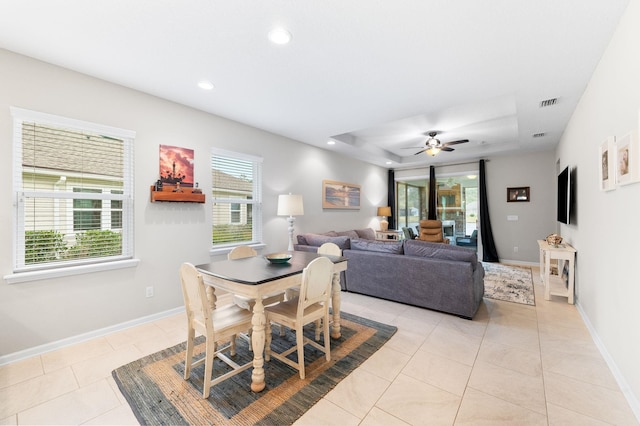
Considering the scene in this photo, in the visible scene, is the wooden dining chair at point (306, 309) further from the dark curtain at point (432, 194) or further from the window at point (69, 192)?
the dark curtain at point (432, 194)

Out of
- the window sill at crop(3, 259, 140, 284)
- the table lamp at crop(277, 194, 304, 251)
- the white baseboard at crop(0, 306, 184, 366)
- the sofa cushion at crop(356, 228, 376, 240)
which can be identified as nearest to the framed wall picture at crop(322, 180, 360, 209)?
the sofa cushion at crop(356, 228, 376, 240)

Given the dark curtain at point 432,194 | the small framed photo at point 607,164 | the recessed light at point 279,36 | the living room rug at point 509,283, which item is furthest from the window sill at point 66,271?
the dark curtain at point 432,194

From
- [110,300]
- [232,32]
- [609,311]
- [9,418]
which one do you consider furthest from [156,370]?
[609,311]

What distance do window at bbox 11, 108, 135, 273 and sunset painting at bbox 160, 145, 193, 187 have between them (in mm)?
332

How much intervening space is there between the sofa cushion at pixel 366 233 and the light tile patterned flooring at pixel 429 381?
3591 mm

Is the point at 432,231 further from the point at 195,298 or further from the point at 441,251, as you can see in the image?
the point at 195,298

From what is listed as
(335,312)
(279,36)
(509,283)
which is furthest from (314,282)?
(509,283)

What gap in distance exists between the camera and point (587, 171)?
2.95m

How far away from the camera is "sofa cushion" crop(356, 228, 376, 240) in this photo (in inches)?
259

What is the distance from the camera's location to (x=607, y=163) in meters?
2.22

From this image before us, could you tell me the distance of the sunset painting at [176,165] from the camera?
10.7 feet

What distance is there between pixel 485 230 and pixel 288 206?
5102 millimetres

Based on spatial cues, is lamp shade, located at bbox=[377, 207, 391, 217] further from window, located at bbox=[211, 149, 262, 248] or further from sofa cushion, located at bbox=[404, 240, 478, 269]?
window, located at bbox=[211, 149, 262, 248]

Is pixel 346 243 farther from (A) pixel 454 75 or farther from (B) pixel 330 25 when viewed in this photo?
(B) pixel 330 25
